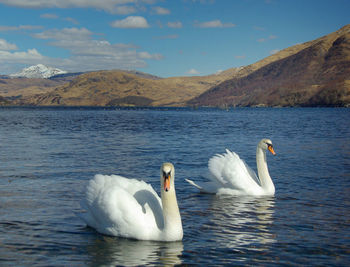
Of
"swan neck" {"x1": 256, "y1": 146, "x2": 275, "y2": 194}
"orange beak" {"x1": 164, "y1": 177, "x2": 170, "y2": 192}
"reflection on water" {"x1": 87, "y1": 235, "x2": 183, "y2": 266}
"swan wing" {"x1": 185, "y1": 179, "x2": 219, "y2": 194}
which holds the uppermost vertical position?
"orange beak" {"x1": 164, "y1": 177, "x2": 170, "y2": 192}

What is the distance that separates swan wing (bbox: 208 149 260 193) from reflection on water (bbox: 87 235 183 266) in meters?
5.25

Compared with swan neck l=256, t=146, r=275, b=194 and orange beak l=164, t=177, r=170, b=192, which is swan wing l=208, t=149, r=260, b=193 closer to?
swan neck l=256, t=146, r=275, b=194

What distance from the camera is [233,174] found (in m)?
14.1

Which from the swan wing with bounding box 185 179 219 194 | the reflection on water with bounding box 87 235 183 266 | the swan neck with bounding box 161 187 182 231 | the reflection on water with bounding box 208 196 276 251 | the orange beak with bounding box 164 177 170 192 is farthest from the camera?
the swan wing with bounding box 185 179 219 194

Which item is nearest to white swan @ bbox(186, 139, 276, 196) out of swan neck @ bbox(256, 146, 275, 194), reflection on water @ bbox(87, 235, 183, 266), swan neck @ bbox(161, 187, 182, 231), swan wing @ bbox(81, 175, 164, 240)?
swan neck @ bbox(256, 146, 275, 194)

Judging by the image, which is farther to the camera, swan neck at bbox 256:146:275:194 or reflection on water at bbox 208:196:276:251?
swan neck at bbox 256:146:275:194

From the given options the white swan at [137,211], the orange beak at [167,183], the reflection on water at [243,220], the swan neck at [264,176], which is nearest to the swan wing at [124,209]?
the white swan at [137,211]

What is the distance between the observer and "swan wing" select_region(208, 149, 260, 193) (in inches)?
556

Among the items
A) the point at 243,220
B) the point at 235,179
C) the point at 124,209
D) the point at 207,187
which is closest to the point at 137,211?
the point at 124,209

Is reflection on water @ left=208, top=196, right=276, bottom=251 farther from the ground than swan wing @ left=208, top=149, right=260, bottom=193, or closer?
closer

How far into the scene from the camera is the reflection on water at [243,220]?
9586mm

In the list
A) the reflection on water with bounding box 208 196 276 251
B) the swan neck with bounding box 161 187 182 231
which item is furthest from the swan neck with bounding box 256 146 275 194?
the swan neck with bounding box 161 187 182 231

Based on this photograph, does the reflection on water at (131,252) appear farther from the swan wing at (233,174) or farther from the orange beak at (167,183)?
the swan wing at (233,174)

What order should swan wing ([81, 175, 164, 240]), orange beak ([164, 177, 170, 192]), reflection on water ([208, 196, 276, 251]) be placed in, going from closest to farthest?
orange beak ([164, 177, 170, 192])
swan wing ([81, 175, 164, 240])
reflection on water ([208, 196, 276, 251])
